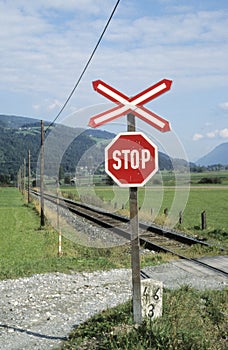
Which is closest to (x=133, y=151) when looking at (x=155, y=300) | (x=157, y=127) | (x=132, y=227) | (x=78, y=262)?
(x=157, y=127)

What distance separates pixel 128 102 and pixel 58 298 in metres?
4.06

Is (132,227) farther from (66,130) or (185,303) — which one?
(66,130)

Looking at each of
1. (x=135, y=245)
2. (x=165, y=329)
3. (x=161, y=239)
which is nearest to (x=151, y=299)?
(x=165, y=329)

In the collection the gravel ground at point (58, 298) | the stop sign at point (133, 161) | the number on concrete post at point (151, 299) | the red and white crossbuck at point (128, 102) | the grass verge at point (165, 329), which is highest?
the red and white crossbuck at point (128, 102)

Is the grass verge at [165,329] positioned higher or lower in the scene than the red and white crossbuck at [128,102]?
lower

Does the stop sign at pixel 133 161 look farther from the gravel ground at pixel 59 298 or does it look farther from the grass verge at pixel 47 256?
the grass verge at pixel 47 256

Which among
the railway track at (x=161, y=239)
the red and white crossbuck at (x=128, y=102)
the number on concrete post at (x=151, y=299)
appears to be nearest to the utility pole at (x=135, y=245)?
the red and white crossbuck at (x=128, y=102)

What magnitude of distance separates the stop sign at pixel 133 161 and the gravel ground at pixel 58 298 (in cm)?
217

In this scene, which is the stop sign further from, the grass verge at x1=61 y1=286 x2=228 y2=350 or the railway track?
the railway track

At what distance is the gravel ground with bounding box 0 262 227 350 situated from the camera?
637 cm

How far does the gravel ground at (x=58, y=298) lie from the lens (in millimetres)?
6367

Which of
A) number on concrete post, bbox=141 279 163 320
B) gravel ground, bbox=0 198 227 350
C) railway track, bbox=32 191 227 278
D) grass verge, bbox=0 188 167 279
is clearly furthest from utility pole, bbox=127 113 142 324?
grass verge, bbox=0 188 167 279

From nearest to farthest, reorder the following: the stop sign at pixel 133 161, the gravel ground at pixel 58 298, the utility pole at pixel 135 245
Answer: the stop sign at pixel 133 161, the utility pole at pixel 135 245, the gravel ground at pixel 58 298

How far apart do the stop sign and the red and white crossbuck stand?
0.23 meters
